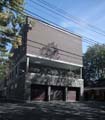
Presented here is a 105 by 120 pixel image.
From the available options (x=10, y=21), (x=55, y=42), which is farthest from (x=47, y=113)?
(x=55, y=42)

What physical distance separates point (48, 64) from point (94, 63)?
26.2 meters

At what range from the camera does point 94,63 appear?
5838 cm

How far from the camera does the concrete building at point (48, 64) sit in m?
30.1

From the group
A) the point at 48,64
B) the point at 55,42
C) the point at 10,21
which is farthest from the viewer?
the point at 48,64

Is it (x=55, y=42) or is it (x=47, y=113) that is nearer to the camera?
(x=47, y=113)

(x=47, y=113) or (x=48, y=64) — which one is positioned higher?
(x=48, y=64)

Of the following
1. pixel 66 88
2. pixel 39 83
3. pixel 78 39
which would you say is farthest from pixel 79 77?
pixel 39 83

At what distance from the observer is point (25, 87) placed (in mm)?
28875

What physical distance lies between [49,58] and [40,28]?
15.5 ft

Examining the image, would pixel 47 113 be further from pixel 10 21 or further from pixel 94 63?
pixel 94 63

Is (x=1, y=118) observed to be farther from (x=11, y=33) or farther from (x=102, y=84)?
(x=102, y=84)

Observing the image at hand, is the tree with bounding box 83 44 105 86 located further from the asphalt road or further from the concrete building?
the asphalt road

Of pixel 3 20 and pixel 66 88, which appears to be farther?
pixel 66 88

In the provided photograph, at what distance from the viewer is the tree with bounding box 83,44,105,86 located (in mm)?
56188
